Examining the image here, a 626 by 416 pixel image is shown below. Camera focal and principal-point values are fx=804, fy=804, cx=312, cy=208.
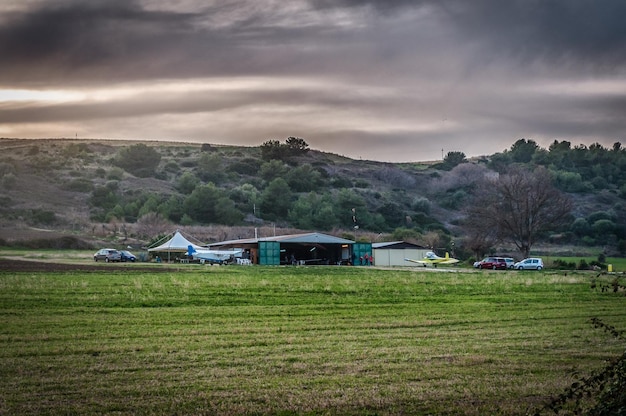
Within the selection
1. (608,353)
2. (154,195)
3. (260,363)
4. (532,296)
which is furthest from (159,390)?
(154,195)

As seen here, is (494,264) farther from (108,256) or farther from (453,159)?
(453,159)

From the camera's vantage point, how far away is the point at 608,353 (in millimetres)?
17125

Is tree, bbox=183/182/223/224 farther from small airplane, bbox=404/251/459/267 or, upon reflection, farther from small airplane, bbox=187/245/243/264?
small airplane, bbox=404/251/459/267

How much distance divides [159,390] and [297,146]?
151 m

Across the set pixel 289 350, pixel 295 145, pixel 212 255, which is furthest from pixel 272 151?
pixel 289 350

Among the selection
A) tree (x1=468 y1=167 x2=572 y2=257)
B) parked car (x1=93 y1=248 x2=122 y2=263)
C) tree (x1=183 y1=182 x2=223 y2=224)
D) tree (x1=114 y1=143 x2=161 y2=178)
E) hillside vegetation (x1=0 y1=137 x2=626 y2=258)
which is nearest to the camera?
parked car (x1=93 y1=248 x2=122 y2=263)

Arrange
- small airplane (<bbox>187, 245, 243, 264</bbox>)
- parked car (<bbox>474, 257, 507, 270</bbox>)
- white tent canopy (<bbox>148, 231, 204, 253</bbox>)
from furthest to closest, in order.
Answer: white tent canopy (<bbox>148, 231, 204, 253</bbox>)
small airplane (<bbox>187, 245, 243, 264</bbox>)
parked car (<bbox>474, 257, 507, 270</bbox>)

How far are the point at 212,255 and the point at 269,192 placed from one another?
170ft

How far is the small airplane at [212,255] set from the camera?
67688mm

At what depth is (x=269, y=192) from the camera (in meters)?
120

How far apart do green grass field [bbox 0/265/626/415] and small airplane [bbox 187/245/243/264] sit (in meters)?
35.4

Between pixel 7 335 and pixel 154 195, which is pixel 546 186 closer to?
pixel 154 195

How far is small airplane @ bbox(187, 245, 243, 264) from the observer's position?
67.7 metres

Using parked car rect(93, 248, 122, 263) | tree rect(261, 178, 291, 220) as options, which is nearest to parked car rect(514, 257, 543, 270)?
parked car rect(93, 248, 122, 263)
